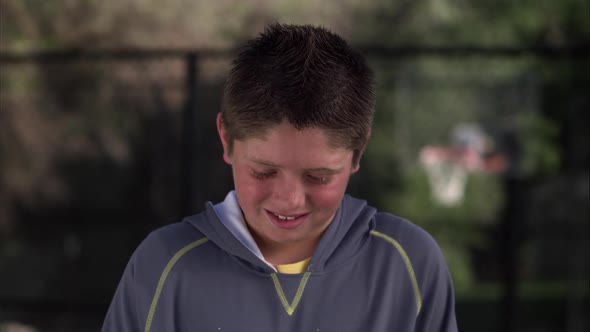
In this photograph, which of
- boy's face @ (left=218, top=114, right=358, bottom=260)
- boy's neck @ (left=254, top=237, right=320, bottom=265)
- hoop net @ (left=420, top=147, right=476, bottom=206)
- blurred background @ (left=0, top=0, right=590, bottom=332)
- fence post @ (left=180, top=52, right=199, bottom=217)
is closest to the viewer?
boy's face @ (left=218, top=114, right=358, bottom=260)

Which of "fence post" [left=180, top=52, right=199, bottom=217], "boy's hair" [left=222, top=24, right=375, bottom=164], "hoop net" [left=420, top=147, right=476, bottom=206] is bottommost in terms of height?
"hoop net" [left=420, top=147, right=476, bottom=206]

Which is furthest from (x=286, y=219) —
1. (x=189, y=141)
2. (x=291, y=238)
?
(x=189, y=141)

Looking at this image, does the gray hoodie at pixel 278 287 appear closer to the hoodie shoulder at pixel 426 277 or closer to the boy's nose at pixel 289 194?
the hoodie shoulder at pixel 426 277

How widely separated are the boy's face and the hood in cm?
6

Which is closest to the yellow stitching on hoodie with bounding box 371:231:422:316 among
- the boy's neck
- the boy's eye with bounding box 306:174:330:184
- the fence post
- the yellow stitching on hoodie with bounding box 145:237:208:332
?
the boy's neck

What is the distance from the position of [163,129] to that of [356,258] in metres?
5.51

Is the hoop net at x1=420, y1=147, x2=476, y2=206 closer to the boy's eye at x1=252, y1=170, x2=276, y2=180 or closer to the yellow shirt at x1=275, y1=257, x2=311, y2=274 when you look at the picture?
the yellow shirt at x1=275, y1=257, x2=311, y2=274

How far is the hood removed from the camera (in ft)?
5.09

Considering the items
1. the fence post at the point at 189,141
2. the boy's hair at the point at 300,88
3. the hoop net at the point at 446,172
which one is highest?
the boy's hair at the point at 300,88

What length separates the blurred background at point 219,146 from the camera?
6.08 metres

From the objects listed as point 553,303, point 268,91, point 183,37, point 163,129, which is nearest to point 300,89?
point 268,91

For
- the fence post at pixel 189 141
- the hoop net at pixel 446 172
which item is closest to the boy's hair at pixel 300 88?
the fence post at pixel 189 141

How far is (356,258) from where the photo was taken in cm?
158

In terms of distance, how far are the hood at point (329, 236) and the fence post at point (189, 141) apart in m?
3.40
